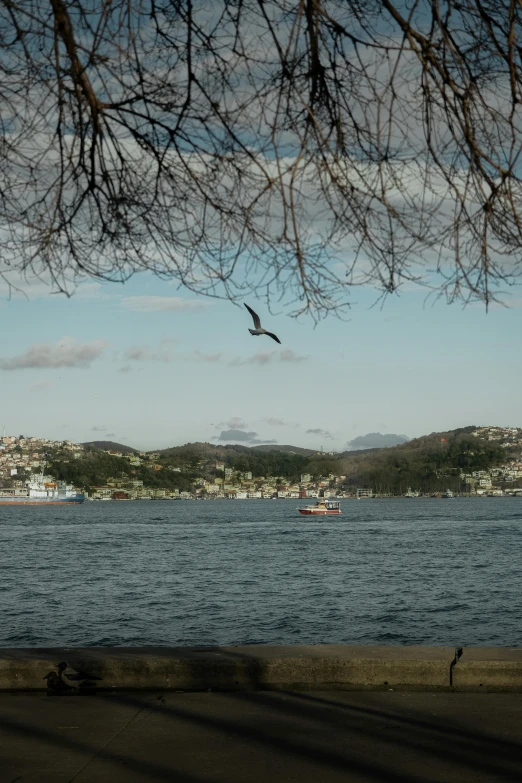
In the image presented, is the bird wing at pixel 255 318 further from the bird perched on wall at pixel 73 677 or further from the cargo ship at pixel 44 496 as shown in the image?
the cargo ship at pixel 44 496

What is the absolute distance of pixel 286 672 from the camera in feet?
20.9

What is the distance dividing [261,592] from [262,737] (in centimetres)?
3151

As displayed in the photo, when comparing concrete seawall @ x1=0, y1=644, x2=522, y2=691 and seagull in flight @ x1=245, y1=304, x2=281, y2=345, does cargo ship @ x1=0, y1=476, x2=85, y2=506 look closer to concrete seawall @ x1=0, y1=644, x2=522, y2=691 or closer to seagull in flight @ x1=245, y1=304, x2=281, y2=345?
concrete seawall @ x1=0, y1=644, x2=522, y2=691

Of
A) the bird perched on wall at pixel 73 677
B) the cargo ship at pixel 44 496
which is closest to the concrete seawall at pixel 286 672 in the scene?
the bird perched on wall at pixel 73 677

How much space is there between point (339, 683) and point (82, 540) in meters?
71.5

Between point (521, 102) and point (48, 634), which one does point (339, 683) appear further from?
point (48, 634)

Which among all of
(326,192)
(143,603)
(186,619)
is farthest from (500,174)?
(143,603)

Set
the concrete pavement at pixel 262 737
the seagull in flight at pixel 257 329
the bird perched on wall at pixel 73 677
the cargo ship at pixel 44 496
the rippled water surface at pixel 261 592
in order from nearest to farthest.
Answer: the concrete pavement at pixel 262 737 → the seagull in flight at pixel 257 329 → the bird perched on wall at pixel 73 677 → the rippled water surface at pixel 261 592 → the cargo ship at pixel 44 496

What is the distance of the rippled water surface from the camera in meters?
25.6

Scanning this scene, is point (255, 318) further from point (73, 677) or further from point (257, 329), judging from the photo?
point (73, 677)

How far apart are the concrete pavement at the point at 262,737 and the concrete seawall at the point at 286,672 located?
0.13 metres

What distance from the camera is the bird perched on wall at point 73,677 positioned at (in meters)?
6.12

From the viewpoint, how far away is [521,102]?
15.7 ft

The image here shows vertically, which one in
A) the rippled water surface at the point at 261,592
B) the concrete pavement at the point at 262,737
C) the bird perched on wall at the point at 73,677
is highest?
the bird perched on wall at the point at 73,677
